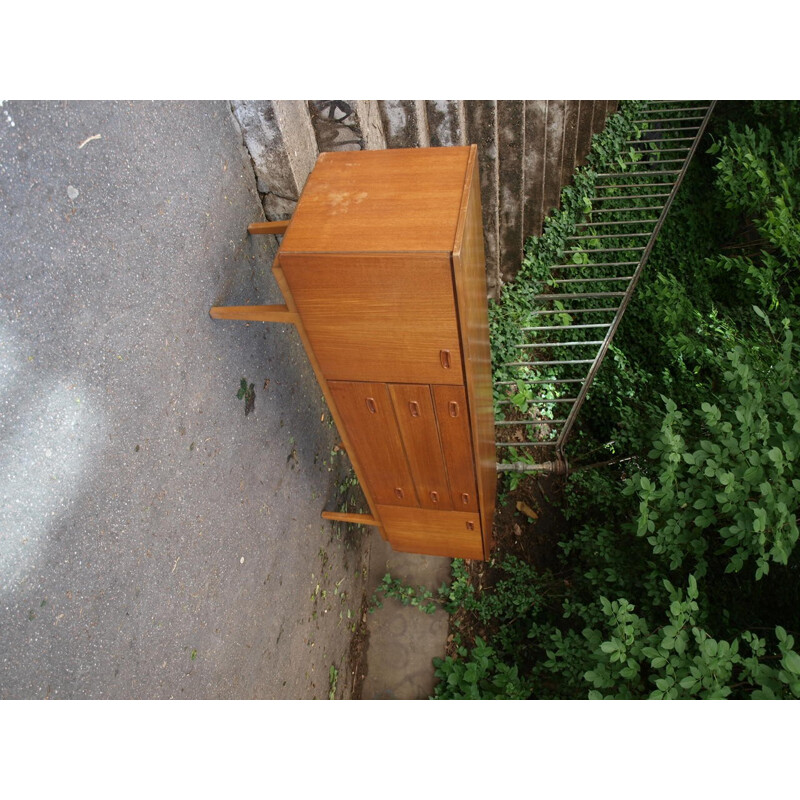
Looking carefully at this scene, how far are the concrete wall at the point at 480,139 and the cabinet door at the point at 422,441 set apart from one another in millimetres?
1084

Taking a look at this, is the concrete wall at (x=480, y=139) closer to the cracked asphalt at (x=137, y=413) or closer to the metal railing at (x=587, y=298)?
the cracked asphalt at (x=137, y=413)

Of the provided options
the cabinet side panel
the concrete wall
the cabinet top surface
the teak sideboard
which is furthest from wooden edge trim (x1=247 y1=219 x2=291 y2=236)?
the cabinet side panel

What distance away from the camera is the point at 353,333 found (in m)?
1.91

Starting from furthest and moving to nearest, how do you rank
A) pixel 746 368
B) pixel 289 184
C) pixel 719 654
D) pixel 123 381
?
1. pixel 289 184
2. pixel 746 368
3. pixel 719 654
4. pixel 123 381

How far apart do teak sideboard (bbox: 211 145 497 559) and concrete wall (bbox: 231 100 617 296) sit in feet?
1.16

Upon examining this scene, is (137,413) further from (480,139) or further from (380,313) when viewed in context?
(480,139)

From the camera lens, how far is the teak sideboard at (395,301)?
1.68 m

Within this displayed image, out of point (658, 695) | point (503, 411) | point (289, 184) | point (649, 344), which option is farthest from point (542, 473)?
point (289, 184)

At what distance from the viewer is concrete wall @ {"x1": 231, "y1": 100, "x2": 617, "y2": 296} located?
8.07 feet

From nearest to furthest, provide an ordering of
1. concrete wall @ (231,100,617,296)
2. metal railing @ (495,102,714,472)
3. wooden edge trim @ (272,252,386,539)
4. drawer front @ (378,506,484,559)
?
wooden edge trim @ (272,252,386,539), concrete wall @ (231,100,617,296), drawer front @ (378,506,484,559), metal railing @ (495,102,714,472)

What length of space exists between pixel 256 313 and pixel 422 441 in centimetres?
77

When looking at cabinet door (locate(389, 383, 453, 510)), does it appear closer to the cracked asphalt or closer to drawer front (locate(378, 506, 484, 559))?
drawer front (locate(378, 506, 484, 559))

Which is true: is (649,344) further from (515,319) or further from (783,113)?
(783,113)

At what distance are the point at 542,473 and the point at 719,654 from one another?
2.56 m
